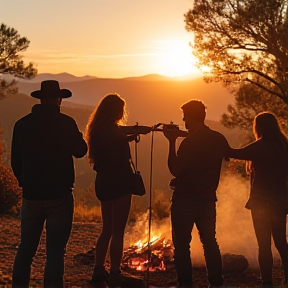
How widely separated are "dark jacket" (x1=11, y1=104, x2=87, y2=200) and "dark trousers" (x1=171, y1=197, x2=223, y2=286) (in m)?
0.96

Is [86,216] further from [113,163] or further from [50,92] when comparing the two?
[50,92]

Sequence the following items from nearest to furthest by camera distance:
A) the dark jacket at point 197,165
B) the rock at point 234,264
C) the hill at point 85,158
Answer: the dark jacket at point 197,165
the rock at point 234,264
the hill at point 85,158

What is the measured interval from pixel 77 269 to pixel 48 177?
3889 millimetres

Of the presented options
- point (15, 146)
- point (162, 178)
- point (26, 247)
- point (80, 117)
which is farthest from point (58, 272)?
point (80, 117)

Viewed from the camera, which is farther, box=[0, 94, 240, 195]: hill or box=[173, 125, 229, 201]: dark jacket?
box=[0, 94, 240, 195]: hill

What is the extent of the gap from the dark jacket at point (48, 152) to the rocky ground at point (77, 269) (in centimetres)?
109

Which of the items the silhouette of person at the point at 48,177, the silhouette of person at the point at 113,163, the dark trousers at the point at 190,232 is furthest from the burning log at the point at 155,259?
the silhouette of person at the point at 48,177

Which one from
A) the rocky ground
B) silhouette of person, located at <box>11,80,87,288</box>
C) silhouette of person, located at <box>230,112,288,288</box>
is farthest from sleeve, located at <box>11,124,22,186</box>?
silhouette of person, located at <box>230,112,288,288</box>

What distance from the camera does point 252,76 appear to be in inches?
671

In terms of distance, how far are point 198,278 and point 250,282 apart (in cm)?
60

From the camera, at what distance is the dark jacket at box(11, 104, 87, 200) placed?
435cm

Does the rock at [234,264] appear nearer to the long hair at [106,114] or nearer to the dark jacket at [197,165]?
the dark jacket at [197,165]

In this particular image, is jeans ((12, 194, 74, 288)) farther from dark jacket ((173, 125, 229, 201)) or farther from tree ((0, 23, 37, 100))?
tree ((0, 23, 37, 100))

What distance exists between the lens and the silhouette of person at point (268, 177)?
17.0ft
